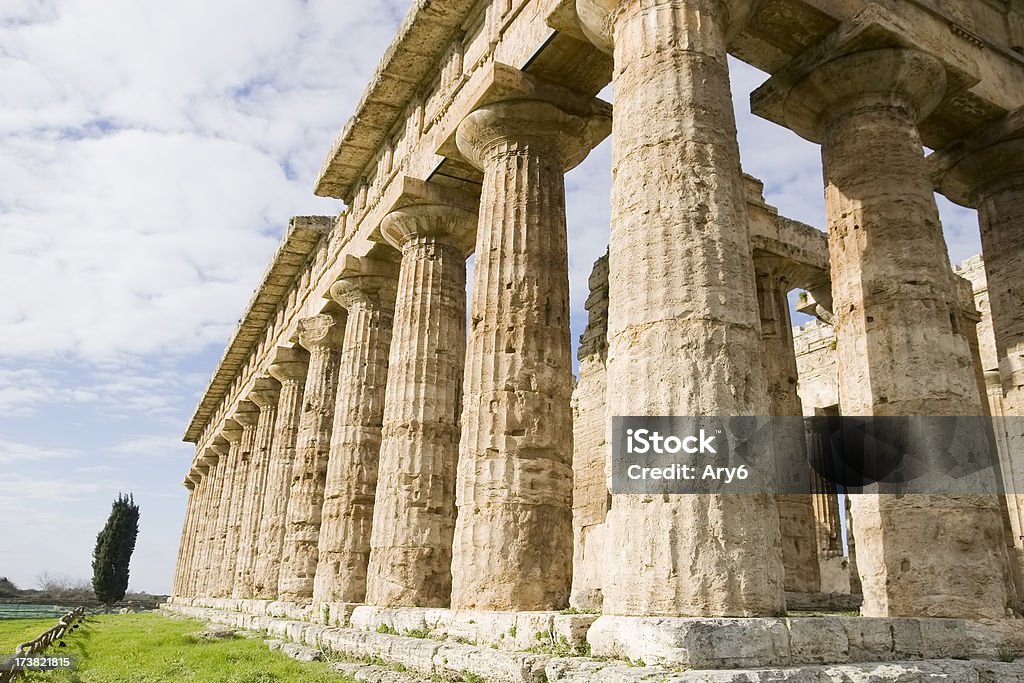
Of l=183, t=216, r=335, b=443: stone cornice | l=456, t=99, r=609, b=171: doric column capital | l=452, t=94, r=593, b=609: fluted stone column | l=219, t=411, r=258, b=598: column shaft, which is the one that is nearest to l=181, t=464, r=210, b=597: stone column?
l=183, t=216, r=335, b=443: stone cornice

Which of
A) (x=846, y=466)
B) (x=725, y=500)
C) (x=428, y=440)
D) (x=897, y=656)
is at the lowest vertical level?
(x=897, y=656)

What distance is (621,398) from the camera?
6.52 meters

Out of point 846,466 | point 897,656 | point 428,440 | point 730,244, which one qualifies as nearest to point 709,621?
point 897,656

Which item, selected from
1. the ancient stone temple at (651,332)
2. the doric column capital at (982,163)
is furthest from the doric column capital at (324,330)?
the doric column capital at (982,163)

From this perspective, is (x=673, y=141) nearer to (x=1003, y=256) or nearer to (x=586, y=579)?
(x=1003, y=256)

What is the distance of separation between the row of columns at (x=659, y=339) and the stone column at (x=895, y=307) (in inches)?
0.9

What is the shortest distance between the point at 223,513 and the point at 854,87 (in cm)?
2751

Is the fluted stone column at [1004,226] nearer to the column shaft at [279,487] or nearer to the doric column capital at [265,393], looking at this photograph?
the column shaft at [279,487]

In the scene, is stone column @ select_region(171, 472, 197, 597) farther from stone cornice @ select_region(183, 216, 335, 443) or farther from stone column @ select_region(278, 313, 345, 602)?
stone column @ select_region(278, 313, 345, 602)

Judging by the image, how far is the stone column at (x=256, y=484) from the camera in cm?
2400

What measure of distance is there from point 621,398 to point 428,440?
19.7 ft

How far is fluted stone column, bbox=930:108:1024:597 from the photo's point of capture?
34.4ft

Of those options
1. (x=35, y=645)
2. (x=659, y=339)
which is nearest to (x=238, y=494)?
(x=35, y=645)

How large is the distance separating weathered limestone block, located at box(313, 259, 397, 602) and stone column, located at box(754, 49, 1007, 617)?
848 cm
